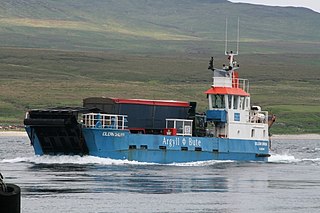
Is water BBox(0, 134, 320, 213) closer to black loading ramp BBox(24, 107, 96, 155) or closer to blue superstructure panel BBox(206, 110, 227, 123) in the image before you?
black loading ramp BBox(24, 107, 96, 155)

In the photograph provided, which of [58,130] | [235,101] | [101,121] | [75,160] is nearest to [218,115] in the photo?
[235,101]

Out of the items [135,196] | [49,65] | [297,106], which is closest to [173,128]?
[135,196]

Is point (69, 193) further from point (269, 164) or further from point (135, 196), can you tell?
point (269, 164)

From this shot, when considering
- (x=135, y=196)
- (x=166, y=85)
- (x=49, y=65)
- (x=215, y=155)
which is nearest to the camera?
(x=135, y=196)

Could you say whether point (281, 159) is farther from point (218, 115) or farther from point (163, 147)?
point (163, 147)

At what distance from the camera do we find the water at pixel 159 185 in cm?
4003

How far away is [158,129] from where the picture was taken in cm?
6400

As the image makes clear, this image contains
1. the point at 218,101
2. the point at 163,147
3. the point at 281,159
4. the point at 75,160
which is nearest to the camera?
the point at 75,160

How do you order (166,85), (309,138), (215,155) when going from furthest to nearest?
(166,85) → (309,138) → (215,155)

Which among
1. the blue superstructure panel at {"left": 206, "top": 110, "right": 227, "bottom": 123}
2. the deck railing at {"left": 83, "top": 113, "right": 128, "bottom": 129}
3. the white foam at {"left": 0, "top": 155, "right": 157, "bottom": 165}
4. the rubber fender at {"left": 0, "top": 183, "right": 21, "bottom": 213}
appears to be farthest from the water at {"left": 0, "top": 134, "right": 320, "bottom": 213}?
the rubber fender at {"left": 0, "top": 183, "right": 21, "bottom": 213}

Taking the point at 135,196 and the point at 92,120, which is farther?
the point at 92,120

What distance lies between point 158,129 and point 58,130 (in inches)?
267

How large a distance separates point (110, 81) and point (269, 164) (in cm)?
11189

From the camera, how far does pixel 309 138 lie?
124 m
